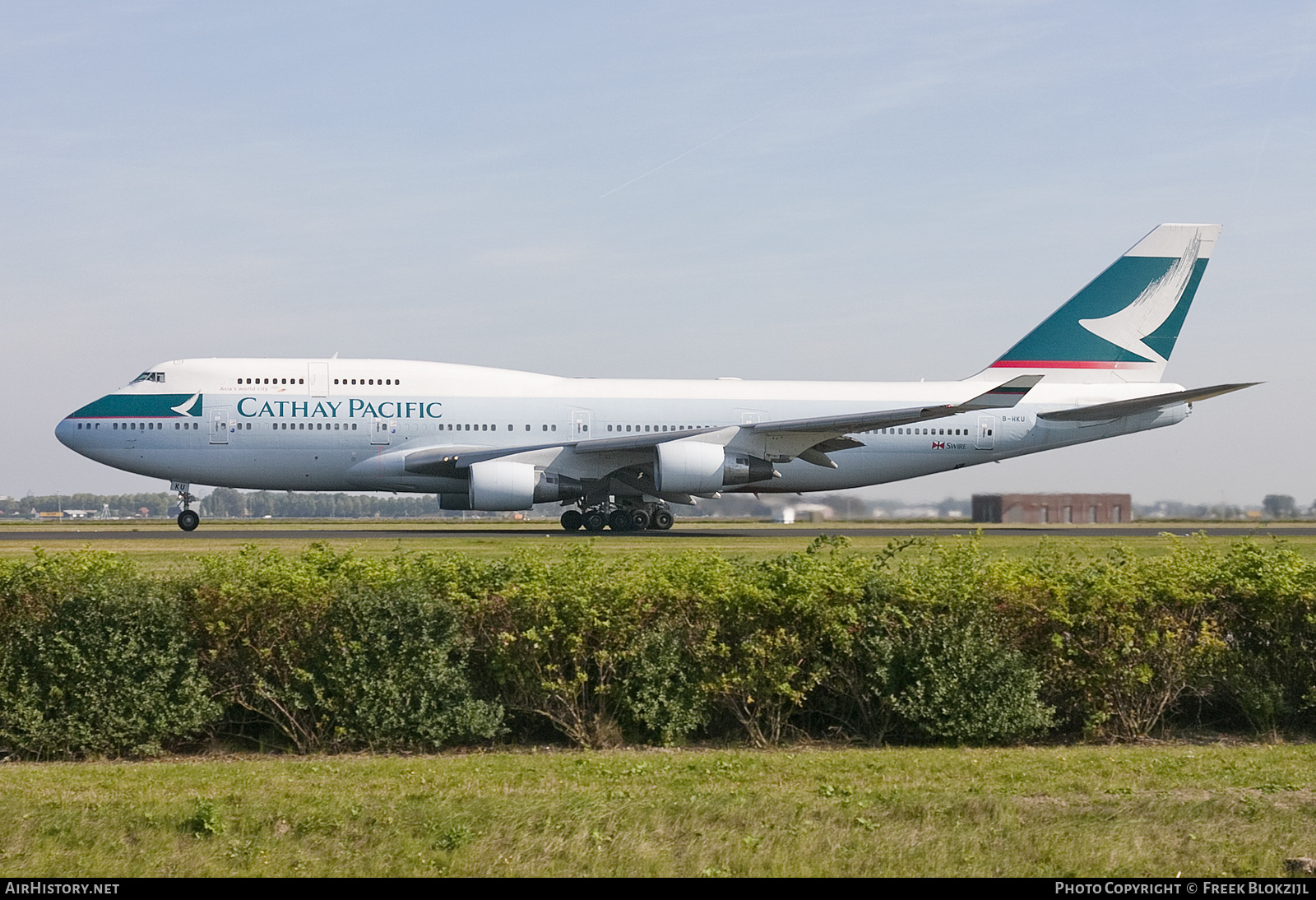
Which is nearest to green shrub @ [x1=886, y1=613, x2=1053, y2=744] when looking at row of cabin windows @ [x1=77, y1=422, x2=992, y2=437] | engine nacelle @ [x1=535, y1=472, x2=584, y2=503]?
engine nacelle @ [x1=535, y1=472, x2=584, y2=503]

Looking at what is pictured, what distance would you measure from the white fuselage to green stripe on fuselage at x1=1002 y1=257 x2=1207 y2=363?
7.46 meters

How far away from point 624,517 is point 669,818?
27.6 m

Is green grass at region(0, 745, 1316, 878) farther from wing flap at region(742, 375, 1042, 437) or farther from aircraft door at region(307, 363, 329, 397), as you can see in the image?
aircraft door at region(307, 363, 329, 397)

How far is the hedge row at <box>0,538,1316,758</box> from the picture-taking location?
1005 centimetres

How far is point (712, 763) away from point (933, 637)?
2268 millimetres

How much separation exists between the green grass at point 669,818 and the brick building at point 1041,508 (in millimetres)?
36436

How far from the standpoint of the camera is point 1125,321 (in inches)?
1642

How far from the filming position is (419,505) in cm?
7025

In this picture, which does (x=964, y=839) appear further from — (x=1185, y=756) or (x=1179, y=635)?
(x=1179, y=635)

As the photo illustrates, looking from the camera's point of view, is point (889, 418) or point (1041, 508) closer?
point (889, 418)

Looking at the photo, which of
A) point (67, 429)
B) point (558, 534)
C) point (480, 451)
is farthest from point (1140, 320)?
point (67, 429)

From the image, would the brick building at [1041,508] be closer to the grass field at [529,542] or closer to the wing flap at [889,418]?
the grass field at [529,542]

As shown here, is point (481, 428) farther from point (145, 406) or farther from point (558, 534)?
point (145, 406)

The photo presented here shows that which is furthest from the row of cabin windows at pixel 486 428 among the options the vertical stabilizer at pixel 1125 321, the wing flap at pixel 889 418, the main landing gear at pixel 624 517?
the vertical stabilizer at pixel 1125 321
